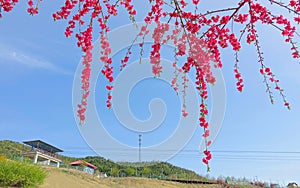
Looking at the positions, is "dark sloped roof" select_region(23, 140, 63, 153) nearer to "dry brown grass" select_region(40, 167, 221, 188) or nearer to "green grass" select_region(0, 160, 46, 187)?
"dry brown grass" select_region(40, 167, 221, 188)

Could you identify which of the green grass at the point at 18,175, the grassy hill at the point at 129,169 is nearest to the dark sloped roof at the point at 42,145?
the grassy hill at the point at 129,169

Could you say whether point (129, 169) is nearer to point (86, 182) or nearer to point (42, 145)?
point (42, 145)

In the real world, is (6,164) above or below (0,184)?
above

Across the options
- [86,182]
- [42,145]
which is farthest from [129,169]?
[86,182]

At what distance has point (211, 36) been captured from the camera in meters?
2.54

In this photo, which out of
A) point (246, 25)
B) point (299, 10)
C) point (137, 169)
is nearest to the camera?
point (299, 10)

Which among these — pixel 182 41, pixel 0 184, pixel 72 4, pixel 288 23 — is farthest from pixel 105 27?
pixel 0 184

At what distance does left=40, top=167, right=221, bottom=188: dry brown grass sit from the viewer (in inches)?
422

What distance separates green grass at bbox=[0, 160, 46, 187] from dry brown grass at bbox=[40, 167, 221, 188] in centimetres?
83

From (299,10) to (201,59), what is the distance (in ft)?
2.82

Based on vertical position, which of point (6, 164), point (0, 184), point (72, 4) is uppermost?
point (72, 4)

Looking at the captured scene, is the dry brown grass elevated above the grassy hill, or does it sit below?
below

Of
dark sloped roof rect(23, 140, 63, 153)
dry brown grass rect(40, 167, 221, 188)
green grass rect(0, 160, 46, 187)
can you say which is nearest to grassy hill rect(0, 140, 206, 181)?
dark sloped roof rect(23, 140, 63, 153)

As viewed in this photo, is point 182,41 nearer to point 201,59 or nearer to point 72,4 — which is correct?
point 201,59
